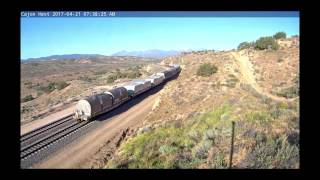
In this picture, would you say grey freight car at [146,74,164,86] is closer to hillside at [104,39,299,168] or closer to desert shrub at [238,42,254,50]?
hillside at [104,39,299,168]

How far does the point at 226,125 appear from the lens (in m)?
9.53

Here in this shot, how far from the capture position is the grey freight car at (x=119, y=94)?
10.6 metres

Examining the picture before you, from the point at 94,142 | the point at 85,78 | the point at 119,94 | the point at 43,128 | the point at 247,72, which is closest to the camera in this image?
the point at 94,142

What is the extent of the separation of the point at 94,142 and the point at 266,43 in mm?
4914

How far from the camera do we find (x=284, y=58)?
418 inches

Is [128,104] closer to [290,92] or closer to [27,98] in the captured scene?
[27,98]

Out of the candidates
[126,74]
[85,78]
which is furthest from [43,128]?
[126,74]

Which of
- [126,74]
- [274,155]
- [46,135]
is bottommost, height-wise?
[274,155]

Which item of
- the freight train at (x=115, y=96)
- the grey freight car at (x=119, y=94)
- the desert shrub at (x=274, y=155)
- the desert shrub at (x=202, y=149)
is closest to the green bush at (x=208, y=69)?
the freight train at (x=115, y=96)

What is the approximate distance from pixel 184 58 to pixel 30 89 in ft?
14.1

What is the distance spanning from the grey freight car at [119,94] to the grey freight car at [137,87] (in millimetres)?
203

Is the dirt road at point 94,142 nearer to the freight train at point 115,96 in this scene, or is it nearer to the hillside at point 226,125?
the hillside at point 226,125

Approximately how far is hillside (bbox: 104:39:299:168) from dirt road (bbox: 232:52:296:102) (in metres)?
0.02

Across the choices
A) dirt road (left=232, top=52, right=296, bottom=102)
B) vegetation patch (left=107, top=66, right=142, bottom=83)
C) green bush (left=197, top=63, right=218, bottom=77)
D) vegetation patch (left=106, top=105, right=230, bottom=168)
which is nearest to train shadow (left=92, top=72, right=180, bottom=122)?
vegetation patch (left=107, top=66, right=142, bottom=83)
